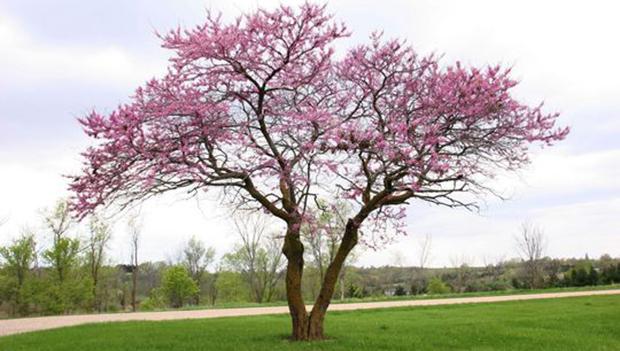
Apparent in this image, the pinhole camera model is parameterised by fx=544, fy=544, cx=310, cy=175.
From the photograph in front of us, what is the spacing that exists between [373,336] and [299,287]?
2.21m

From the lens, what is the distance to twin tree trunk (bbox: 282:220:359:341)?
12633 millimetres

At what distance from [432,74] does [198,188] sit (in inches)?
238

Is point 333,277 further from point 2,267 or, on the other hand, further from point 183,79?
point 2,267

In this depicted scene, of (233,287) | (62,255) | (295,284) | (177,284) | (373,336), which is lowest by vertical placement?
(373,336)

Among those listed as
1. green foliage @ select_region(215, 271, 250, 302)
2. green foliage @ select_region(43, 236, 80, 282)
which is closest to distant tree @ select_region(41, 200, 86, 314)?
green foliage @ select_region(43, 236, 80, 282)

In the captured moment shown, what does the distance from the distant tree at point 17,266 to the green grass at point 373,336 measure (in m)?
20.3

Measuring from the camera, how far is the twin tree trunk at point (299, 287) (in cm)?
1263

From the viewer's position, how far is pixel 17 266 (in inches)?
1389

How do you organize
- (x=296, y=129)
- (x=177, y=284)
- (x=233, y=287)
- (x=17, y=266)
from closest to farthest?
(x=296, y=129)
(x=17, y=266)
(x=177, y=284)
(x=233, y=287)

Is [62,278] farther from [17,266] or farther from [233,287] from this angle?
[233,287]

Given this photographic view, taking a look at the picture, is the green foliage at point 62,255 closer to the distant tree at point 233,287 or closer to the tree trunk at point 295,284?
the distant tree at point 233,287

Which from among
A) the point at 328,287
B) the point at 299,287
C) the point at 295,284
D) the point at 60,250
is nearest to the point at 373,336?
the point at 328,287

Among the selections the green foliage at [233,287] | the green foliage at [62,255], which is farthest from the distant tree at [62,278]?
the green foliage at [233,287]

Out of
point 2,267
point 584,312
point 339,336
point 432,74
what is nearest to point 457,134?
point 432,74
